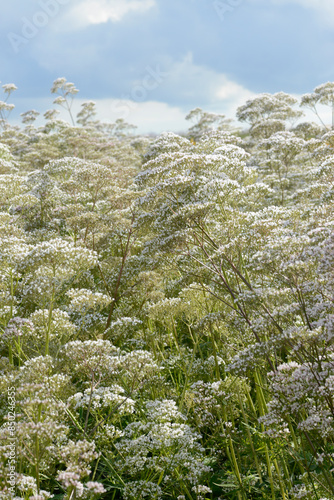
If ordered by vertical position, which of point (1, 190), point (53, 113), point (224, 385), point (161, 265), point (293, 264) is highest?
point (53, 113)

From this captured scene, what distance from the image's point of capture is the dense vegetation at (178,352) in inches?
164

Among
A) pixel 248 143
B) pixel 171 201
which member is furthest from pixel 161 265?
pixel 248 143

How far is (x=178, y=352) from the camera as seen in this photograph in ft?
25.9

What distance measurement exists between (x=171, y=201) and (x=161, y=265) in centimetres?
143

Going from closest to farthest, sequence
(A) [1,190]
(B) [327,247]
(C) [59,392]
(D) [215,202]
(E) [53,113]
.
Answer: (B) [327,247] < (C) [59,392] < (D) [215,202] < (A) [1,190] < (E) [53,113]

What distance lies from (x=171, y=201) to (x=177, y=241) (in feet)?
3.92

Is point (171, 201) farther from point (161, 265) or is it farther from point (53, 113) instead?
point (53, 113)

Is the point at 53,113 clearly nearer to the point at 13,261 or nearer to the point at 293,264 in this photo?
the point at 13,261

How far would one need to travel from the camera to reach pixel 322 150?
43.2 feet

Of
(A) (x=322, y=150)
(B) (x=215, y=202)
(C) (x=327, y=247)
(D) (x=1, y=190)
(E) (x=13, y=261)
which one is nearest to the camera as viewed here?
(C) (x=327, y=247)

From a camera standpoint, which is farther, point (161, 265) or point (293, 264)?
point (161, 265)

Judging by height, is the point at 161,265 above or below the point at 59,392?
above

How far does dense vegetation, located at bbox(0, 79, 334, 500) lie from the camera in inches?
164

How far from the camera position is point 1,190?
10.3 m
